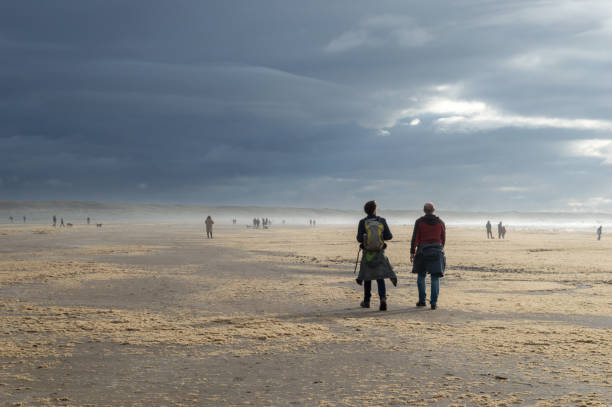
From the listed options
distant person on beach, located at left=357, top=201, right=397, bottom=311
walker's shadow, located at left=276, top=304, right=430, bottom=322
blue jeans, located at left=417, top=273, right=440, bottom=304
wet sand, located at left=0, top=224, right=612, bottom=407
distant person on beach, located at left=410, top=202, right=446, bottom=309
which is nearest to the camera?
wet sand, located at left=0, top=224, right=612, bottom=407

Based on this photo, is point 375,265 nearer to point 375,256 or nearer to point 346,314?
point 375,256

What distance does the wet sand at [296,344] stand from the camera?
5.58 m

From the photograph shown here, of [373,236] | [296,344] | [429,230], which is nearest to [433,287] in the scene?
[429,230]

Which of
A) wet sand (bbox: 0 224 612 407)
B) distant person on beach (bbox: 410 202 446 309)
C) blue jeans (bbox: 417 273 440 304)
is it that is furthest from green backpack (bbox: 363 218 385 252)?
wet sand (bbox: 0 224 612 407)

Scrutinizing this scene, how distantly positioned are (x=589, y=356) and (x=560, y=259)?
18803 mm

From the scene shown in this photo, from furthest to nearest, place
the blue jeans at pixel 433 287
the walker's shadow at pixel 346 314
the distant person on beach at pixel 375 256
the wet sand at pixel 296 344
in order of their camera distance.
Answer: the blue jeans at pixel 433 287 → the distant person on beach at pixel 375 256 → the walker's shadow at pixel 346 314 → the wet sand at pixel 296 344

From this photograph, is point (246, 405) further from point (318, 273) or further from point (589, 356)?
point (318, 273)

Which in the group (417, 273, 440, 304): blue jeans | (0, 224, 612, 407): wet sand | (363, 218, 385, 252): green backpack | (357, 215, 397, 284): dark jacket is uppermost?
(363, 218, 385, 252): green backpack

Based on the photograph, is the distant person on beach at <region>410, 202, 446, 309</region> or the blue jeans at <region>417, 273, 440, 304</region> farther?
the distant person on beach at <region>410, 202, 446, 309</region>

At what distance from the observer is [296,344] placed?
773 cm

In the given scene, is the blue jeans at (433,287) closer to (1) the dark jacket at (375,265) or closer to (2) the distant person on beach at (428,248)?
(2) the distant person on beach at (428,248)

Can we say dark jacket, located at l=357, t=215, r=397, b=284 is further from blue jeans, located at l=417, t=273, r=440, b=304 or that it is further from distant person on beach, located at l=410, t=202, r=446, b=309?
blue jeans, located at l=417, t=273, r=440, b=304

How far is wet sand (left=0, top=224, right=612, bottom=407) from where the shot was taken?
558cm

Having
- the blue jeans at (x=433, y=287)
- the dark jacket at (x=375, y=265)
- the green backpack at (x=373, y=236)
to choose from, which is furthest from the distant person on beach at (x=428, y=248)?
the green backpack at (x=373, y=236)
